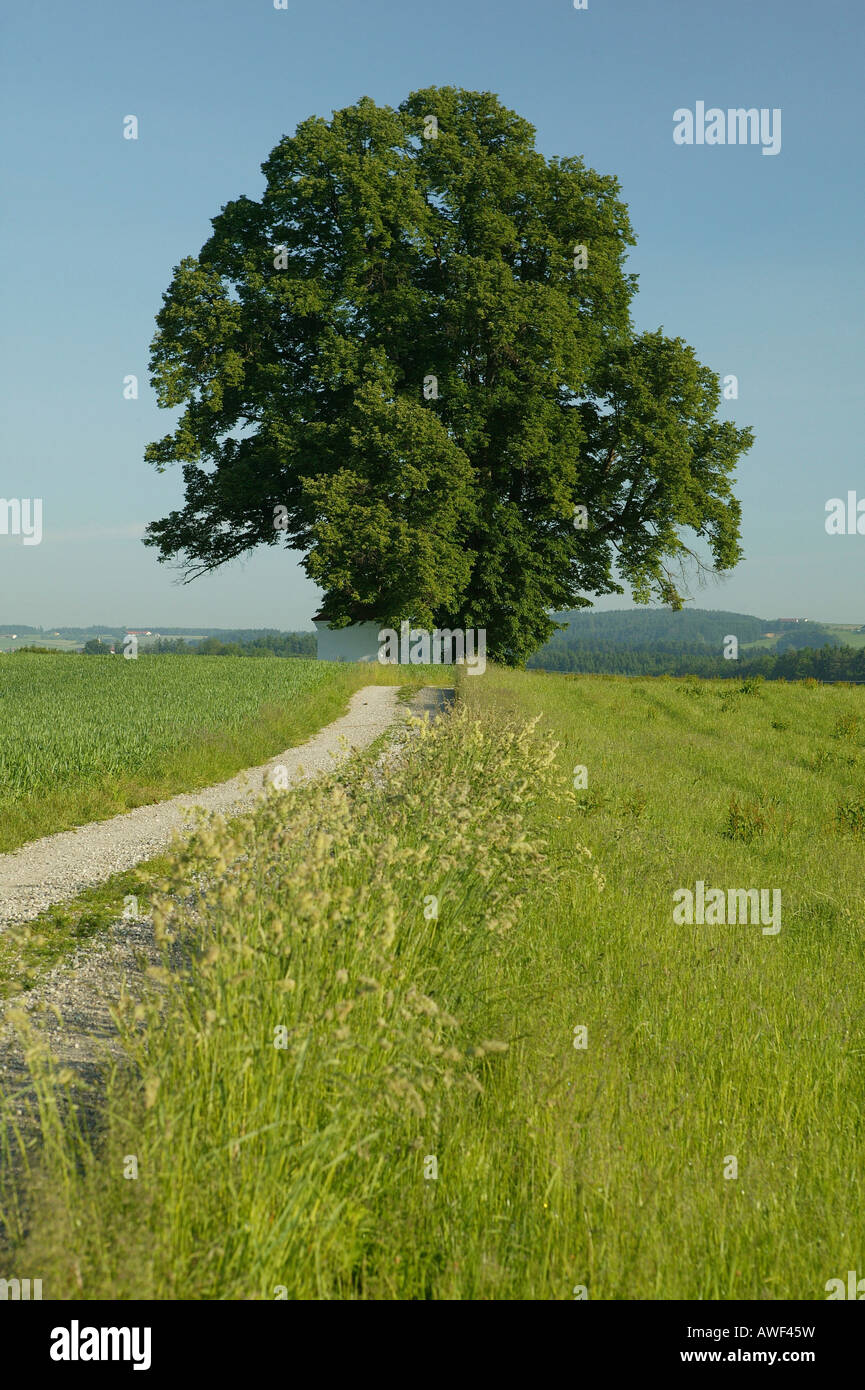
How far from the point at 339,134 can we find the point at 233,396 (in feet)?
33.2

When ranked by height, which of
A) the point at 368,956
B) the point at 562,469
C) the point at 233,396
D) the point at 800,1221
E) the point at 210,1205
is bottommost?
the point at 800,1221

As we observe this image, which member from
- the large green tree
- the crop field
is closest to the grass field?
the crop field

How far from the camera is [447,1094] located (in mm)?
3766

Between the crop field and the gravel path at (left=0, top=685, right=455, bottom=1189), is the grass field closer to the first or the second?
the gravel path at (left=0, top=685, right=455, bottom=1189)

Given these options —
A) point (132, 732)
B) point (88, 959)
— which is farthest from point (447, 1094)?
point (132, 732)

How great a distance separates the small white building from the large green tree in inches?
181

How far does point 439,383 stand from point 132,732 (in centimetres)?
2341

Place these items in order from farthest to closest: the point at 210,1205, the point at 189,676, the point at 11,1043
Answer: the point at 189,676
the point at 11,1043
the point at 210,1205

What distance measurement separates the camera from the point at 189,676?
29.4 metres

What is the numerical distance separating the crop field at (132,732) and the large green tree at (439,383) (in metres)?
7.25

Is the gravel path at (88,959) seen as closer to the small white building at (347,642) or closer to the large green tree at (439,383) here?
the large green tree at (439,383)

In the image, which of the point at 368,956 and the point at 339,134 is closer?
the point at 368,956

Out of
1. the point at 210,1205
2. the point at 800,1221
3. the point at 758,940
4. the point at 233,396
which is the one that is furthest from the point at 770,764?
the point at 233,396
